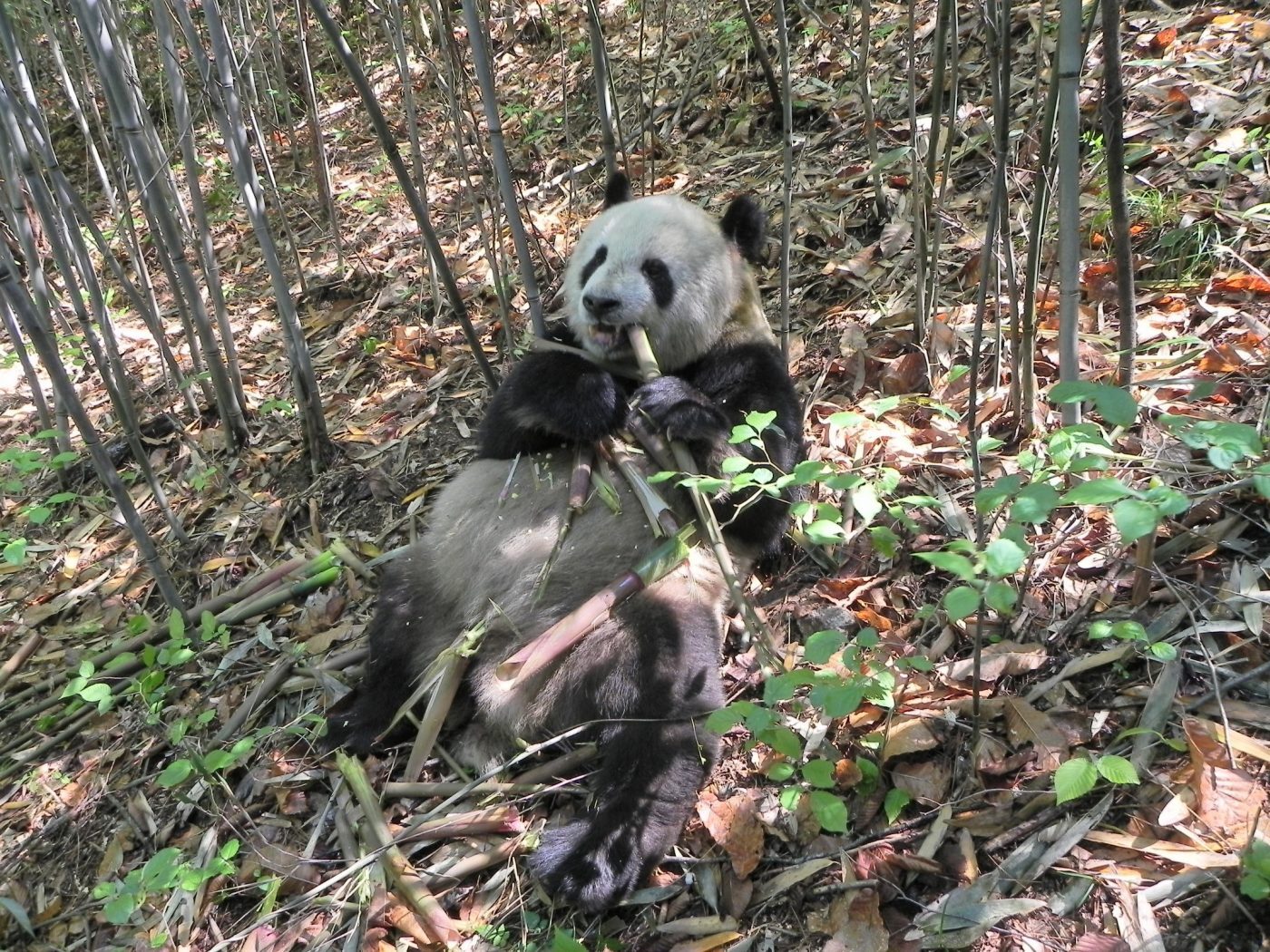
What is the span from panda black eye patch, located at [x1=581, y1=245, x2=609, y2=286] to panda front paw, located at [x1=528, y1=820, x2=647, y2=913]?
8.30 ft

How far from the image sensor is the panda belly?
3.19 meters

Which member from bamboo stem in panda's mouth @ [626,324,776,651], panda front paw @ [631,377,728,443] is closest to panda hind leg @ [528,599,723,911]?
bamboo stem in panda's mouth @ [626,324,776,651]

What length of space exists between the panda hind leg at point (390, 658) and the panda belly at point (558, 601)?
0.12m

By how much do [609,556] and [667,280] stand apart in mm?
1351

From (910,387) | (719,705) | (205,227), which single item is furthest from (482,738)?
(205,227)

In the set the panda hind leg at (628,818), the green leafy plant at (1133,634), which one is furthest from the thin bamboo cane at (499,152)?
the green leafy plant at (1133,634)

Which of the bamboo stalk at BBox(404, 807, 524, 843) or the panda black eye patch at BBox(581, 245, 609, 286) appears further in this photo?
the panda black eye patch at BBox(581, 245, 609, 286)

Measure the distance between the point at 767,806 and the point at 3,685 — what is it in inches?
159

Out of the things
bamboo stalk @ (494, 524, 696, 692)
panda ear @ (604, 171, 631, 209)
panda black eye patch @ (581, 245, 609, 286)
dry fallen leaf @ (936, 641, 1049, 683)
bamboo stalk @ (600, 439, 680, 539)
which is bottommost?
dry fallen leaf @ (936, 641, 1049, 683)

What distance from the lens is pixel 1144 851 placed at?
2188 millimetres

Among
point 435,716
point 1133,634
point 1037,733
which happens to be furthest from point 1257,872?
point 435,716

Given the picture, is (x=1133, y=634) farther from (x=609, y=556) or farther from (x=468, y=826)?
(x=468, y=826)

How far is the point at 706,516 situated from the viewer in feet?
10.4

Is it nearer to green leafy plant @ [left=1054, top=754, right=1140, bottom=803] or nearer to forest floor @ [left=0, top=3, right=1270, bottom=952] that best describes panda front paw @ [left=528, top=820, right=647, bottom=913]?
forest floor @ [left=0, top=3, right=1270, bottom=952]
